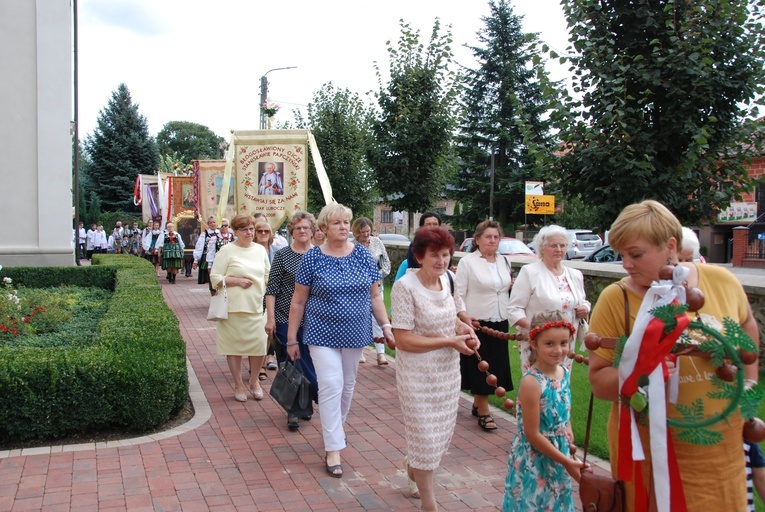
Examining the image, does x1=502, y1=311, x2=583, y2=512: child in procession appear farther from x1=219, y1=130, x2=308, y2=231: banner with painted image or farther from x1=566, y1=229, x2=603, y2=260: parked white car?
x1=566, y1=229, x2=603, y2=260: parked white car

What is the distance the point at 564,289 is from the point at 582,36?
3285 mm

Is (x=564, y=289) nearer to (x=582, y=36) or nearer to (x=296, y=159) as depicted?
(x=582, y=36)

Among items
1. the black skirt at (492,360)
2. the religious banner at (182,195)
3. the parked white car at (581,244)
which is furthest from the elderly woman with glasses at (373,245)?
the parked white car at (581,244)

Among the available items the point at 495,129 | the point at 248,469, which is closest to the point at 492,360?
the point at 248,469

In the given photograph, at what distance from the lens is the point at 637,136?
284 inches

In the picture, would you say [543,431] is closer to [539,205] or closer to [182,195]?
[539,205]

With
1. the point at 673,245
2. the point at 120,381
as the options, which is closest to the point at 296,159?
the point at 120,381

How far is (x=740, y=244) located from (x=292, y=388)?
32249mm

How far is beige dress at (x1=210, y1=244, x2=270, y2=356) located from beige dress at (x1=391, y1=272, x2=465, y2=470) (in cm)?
304

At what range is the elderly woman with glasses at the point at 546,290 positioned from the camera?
563 centimetres

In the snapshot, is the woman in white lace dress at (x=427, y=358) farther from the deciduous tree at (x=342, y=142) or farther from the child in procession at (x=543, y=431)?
the deciduous tree at (x=342, y=142)

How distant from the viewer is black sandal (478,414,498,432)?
20.2ft

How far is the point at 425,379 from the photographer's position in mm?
4320

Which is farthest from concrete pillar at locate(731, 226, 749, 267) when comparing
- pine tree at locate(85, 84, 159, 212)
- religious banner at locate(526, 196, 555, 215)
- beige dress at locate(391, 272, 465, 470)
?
pine tree at locate(85, 84, 159, 212)
